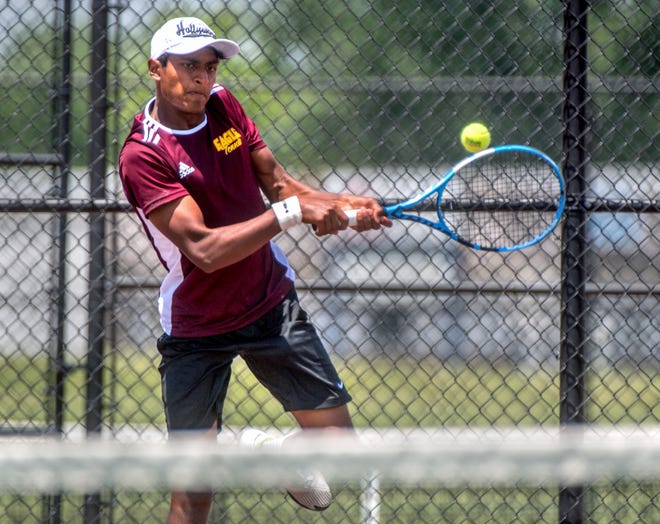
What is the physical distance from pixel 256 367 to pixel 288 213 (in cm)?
66

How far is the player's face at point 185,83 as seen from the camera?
309 centimetres

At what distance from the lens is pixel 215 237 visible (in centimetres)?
295

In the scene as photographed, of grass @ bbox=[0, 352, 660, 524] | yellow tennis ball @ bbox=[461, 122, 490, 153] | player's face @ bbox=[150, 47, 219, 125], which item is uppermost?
player's face @ bbox=[150, 47, 219, 125]

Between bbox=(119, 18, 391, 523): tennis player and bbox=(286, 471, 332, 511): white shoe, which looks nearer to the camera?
bbox=(119, 18, 391, 523): tennis player

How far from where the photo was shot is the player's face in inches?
122

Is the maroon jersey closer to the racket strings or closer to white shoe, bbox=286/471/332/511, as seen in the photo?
white shoe, bbox=286/471/332/511

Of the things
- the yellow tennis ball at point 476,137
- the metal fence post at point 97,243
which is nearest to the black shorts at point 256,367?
the metal fence post at point 97,243

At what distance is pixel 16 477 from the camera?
52.2 inches

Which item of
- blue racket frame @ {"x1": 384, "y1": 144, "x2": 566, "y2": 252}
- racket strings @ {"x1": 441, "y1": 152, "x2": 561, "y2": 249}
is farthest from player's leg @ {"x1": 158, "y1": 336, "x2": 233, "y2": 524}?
racket strings @ {"x1": 441, "y1": 152, "x2": 561, "y2": 249}

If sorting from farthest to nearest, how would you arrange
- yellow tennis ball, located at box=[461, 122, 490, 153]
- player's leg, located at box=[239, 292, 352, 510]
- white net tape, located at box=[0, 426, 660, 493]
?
yellow tennis ball, located at box=[461, 122, 490, 153] → player's leg, located at box=[239, 292, 352, 510] → white net tape, located at box=[0, 426, 660, 493]

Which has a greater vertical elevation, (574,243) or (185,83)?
(185,83)

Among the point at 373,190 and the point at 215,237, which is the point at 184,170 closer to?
the point at 215,237

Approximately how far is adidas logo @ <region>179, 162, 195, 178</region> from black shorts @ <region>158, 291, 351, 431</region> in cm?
55

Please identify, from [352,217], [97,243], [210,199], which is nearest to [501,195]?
[352,217]
